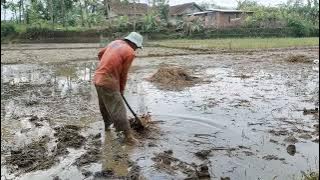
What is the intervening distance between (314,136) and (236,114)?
1896 millimetres

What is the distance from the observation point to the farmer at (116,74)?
576 cm

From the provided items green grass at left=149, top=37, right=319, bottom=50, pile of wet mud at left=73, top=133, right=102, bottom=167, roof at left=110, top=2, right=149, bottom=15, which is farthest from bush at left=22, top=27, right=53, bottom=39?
pile of wet mud at left=73, top=133, right=102, bottom=167

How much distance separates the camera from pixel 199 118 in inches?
303

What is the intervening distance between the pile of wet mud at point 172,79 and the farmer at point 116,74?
228 inches

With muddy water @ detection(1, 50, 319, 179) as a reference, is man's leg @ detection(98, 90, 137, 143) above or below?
above

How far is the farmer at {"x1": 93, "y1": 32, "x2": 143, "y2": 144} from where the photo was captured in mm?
5762

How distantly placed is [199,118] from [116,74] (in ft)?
7.67

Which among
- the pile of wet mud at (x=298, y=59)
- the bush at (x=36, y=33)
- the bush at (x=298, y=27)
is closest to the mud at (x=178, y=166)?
the pile of wet mud at (x=298, y=59)

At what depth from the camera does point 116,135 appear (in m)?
6.34

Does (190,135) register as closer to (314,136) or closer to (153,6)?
(314,136)

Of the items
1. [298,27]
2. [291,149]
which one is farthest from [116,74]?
[298,27]

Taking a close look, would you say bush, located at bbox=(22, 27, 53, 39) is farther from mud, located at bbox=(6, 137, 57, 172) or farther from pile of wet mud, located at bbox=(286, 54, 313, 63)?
mud, located at bbox=(6, 137, 57, 172)

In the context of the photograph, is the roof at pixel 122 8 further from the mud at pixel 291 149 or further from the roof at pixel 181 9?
the mud at pixel 291 149

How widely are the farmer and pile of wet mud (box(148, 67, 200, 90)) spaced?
19.0 feet
